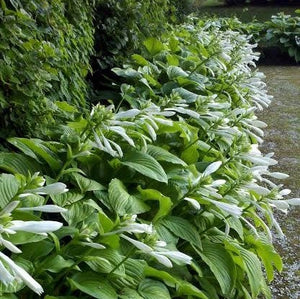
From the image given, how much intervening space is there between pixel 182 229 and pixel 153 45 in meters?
2.97

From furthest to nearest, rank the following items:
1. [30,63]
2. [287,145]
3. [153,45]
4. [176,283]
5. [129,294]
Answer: [287,145], [153,45], [30,63], [176,283], [129,294]

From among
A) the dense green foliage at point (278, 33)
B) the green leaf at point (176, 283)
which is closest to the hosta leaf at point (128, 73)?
the green leaf at point (176, 283)

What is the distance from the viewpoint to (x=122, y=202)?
2.20 m

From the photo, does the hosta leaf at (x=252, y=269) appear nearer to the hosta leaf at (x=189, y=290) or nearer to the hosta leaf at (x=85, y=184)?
the hosta leaf at (x=189, y=290)

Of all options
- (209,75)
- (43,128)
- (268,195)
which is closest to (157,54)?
(209,75)

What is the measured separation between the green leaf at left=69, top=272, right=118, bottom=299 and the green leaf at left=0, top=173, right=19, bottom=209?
37 centimetres

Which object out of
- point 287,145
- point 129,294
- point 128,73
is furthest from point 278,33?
point 129,294

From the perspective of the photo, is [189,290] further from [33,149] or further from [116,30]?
[116,30]

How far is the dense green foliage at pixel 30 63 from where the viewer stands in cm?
230

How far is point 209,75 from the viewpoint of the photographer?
4.98 m

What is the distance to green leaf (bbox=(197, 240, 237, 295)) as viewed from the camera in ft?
7.24

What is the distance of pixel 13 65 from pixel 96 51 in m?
2.16

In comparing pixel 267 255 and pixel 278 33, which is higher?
pixel 278 33

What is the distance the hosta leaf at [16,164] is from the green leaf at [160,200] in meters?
0.50
